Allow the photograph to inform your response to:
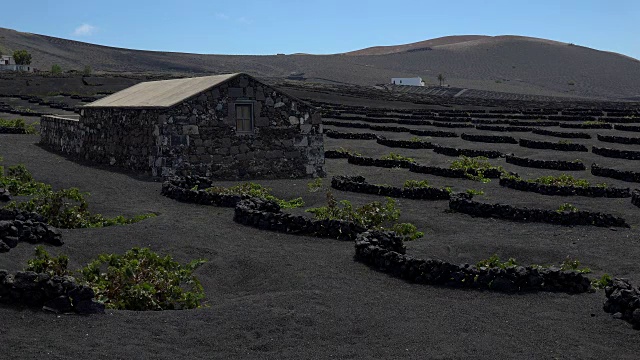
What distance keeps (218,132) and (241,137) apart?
3.11ft

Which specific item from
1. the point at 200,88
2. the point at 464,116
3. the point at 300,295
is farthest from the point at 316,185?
the point at 464,116

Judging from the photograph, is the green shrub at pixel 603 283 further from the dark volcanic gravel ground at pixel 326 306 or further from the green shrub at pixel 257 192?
the green shrub at pixel 257 192

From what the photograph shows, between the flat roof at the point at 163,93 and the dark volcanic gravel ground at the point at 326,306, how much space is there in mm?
7610

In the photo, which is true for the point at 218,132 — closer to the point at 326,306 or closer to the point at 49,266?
the point at 49,266

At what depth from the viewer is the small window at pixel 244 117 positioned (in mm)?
28141

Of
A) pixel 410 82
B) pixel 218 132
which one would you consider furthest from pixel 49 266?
pixel 410 82

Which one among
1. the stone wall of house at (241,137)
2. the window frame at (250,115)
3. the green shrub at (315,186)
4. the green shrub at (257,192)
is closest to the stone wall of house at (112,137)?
the stone wall of house at (241,137)

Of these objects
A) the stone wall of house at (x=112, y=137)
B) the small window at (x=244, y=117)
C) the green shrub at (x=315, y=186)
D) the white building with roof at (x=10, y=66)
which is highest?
the white building with roof at (x=10, y=66)

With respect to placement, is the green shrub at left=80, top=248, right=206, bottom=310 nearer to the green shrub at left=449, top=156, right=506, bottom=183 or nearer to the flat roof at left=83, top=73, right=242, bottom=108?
the flat roof at left=83, top=73, right=242, bottom=108

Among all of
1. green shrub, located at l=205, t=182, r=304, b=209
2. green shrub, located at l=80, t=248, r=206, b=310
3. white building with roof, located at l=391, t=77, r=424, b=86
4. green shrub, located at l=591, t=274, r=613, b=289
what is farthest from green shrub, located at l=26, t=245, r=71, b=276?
white building with roof, located at l=391, t=77, r=424, b=86

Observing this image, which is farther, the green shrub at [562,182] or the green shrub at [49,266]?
the green shrub at [562,182]

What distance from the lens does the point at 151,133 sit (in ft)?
89.2

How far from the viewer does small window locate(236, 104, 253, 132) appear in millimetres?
28141

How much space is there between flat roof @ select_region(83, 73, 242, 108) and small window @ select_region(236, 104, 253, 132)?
1.28 m
